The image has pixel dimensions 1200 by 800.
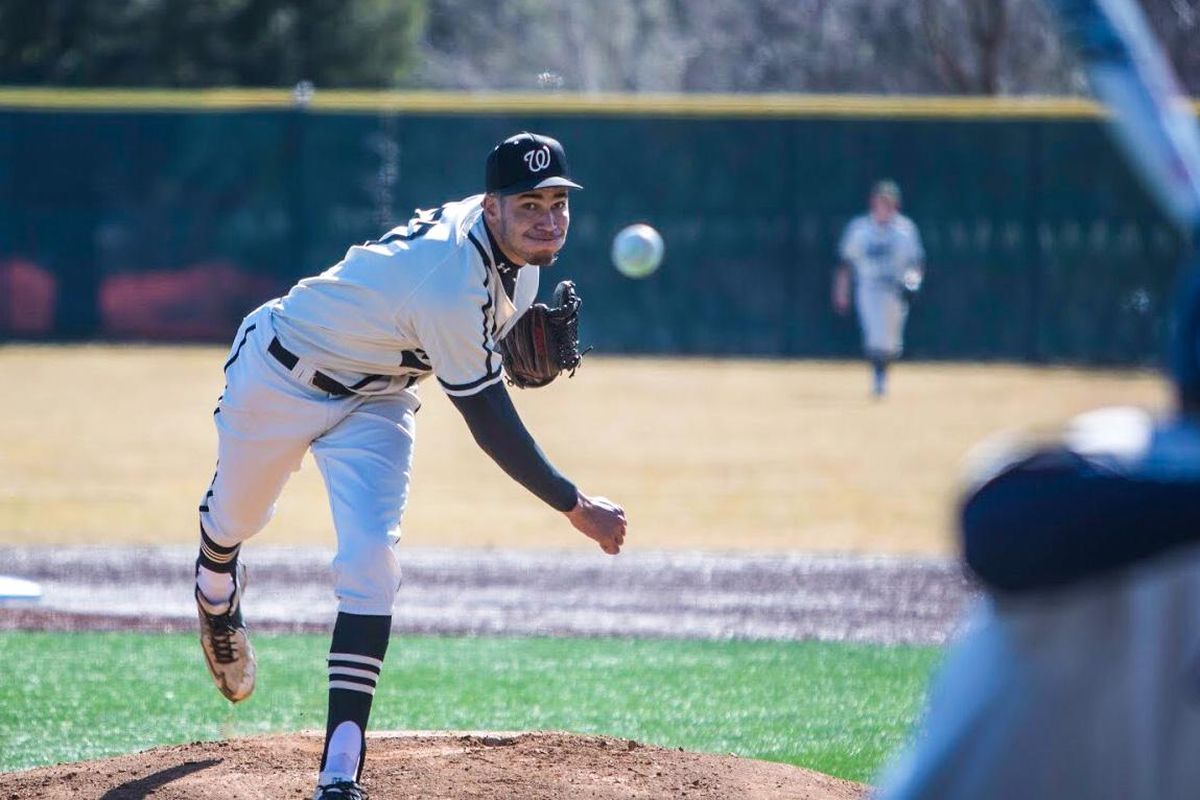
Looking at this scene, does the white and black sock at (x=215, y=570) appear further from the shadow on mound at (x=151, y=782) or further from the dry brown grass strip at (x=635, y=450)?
the dry brown grass strip at (x=635, y=450)

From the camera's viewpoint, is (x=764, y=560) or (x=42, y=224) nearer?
(x=764, y=560)

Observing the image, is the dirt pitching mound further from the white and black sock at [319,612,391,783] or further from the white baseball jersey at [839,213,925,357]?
the white baseball jersey at [839,213,925,357]

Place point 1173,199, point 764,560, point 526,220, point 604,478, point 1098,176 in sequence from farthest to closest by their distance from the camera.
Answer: point 1098,176 < point 604,478 < point 764,560 < point 526,220 < point 1173,199

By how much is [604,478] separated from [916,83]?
25.1 metres

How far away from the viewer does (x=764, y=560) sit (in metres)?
9.42

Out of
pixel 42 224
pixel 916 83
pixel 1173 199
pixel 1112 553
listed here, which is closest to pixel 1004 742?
pixel 1112 553

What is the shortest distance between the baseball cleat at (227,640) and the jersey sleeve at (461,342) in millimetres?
1231

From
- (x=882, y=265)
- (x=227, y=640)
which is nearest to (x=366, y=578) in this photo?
(x=227, y=640)

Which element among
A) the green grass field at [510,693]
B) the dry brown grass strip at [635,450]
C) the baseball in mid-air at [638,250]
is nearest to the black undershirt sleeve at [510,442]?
the green grass field at [510,693]

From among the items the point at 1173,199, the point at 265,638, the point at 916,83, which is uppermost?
the point at 916,83

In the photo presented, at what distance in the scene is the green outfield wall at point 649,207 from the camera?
838 inches

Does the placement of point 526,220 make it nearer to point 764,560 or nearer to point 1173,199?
point 1173,199

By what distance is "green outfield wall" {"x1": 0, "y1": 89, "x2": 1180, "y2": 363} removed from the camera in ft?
69.9

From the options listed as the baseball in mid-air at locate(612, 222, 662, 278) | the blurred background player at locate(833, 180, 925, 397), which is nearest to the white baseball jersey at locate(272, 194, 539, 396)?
the blurred background player at locate(833, 180, 925, 397)
